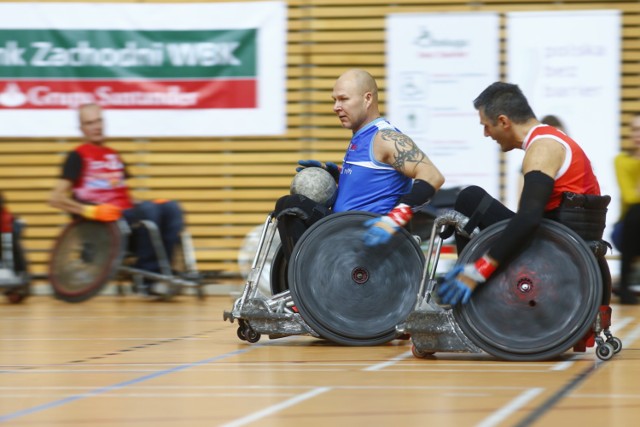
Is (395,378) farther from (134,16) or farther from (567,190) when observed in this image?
(134,16)

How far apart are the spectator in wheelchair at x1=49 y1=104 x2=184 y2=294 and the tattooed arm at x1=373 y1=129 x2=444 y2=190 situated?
4.71 meters

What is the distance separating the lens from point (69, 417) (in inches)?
181

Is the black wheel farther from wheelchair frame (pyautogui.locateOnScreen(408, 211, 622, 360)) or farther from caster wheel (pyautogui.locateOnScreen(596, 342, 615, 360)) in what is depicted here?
caster wheel (pyautogui.locateOnScreen(596, 342, 615, 360))

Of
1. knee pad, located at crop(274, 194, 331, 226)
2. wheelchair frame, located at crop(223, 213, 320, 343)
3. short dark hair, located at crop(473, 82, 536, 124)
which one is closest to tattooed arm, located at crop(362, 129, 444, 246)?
knee pad, located at crop(274, 194, 331, 226)

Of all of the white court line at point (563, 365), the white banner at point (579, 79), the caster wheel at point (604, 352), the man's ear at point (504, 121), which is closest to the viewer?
the white court line at point (563, 365)

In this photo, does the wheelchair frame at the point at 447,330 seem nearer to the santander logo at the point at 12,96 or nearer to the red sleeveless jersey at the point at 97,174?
the red sleeveless jersey at the point at 97,174

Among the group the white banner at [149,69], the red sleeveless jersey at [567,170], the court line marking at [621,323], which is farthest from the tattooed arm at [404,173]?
the white banner at [149,69]

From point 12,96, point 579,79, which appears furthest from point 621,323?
point 12,96

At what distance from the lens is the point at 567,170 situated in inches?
252

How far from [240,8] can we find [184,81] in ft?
3.05

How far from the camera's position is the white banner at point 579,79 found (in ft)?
41.4

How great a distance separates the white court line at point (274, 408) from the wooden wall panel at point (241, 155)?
866 centimetres

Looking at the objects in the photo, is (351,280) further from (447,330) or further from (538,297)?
(538,297)

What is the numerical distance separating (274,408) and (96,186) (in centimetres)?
729
